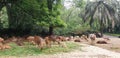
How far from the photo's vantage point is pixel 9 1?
100 ft

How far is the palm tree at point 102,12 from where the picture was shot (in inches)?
1561

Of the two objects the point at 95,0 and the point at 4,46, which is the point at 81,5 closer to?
the point at 95,0

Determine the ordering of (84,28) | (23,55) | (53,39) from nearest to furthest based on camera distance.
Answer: (23,55) → (53,39) → (84,28)

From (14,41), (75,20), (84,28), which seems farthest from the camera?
(75,20)

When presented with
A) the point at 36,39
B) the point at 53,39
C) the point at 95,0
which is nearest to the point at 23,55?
the point at 36,39

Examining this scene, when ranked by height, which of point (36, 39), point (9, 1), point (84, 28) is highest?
point (9, 1)

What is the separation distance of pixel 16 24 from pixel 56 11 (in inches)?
213

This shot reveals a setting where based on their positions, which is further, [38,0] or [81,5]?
[81,5]

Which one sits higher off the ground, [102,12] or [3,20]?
[102,12]

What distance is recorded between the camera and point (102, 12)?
39844mm

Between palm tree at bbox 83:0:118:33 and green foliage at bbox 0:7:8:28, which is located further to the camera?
palm tree at bbox 83:0:118:33

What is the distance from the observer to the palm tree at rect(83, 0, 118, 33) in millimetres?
39656

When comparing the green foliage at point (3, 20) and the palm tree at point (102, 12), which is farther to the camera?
the palm tree at point (102, 12)

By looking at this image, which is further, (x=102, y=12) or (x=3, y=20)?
(x=3, y=20)
